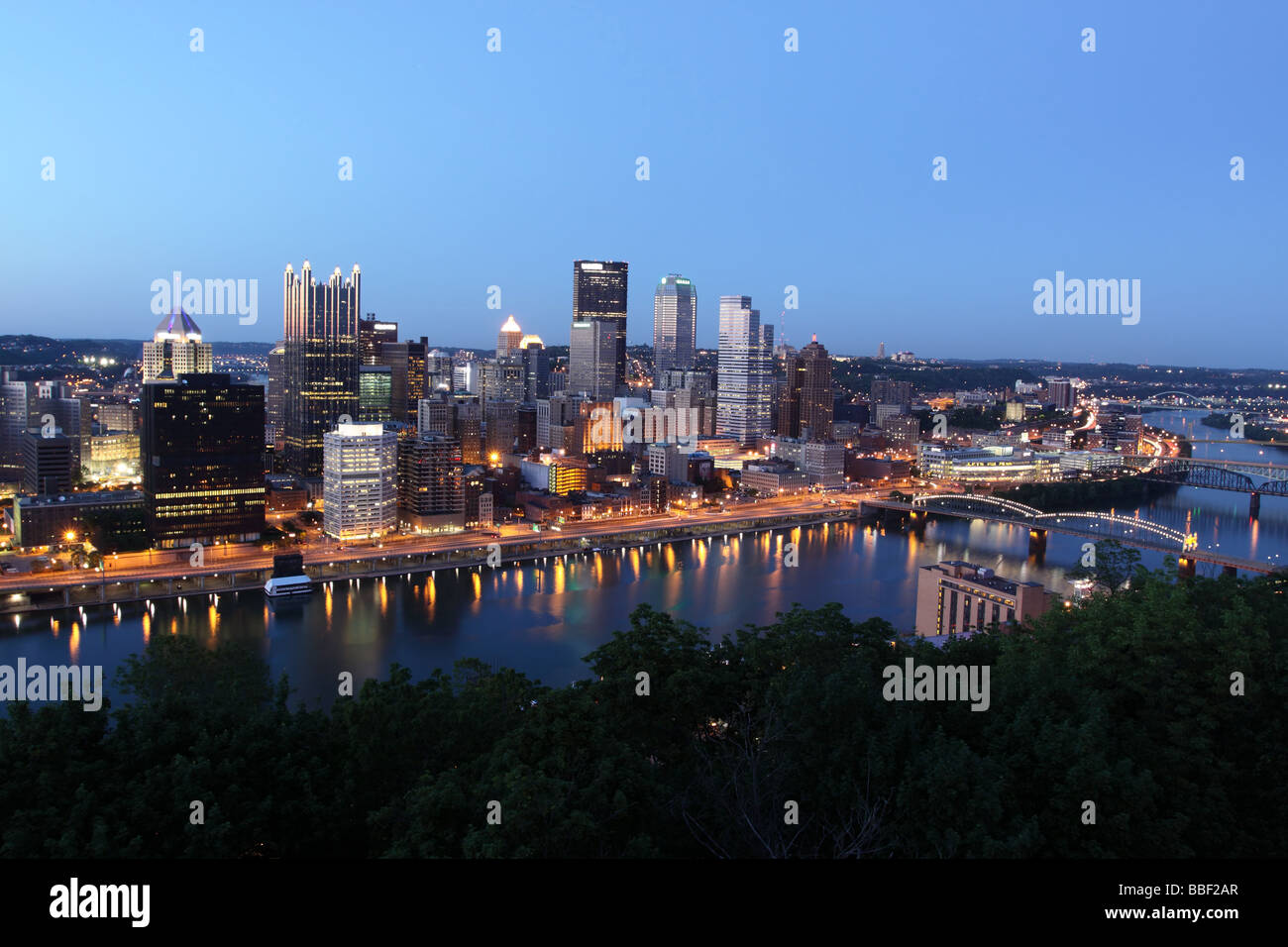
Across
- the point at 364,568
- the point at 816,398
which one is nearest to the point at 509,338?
the point at 816,398

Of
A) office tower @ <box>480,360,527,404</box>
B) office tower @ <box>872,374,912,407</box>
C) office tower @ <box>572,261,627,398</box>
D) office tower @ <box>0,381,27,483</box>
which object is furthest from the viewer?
office tower @ <box>572,261,627,398</box>

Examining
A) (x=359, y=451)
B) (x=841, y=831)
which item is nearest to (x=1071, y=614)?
(x=841, y=831)

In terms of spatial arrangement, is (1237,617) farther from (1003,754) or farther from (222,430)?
(222,430)

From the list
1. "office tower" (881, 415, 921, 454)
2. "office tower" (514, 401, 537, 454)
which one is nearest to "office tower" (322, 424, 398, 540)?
"office tower" (514, 401, 537, 454)

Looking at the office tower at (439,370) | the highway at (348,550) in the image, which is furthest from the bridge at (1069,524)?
the office tower at (439,370)

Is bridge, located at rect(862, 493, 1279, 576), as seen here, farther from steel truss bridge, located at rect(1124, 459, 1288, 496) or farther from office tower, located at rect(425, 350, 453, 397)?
office tower, located at rect(425, 350, 453, 397)

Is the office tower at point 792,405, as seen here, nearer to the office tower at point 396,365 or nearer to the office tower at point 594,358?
the office tower at point 594,358
